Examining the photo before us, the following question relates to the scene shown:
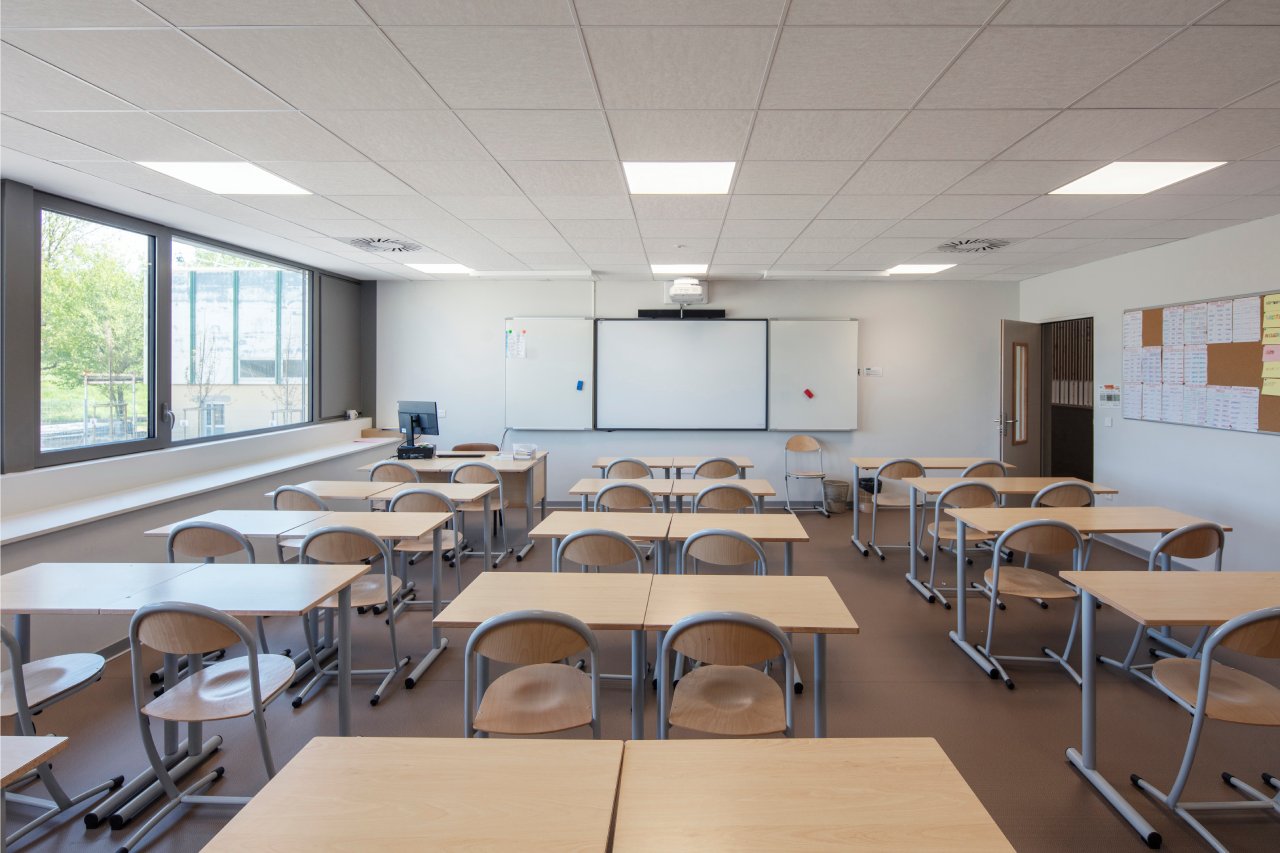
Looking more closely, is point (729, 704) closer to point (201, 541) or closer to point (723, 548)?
→ point (723, 548)

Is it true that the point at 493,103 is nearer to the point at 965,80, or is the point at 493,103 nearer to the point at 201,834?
the point at 965,80

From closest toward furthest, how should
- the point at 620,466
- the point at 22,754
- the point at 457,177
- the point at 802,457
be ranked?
1. the point at 22,754
2. the point at 457,177
3. the point at 620,466
4. the point at 802,457

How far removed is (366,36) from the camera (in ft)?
6.80

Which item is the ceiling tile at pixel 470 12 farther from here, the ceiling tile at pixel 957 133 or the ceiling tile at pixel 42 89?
the ceiling tile at pixel 957 133

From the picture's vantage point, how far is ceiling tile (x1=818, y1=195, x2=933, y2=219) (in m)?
3.86

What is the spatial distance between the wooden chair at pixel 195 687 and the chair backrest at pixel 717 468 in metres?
3.73

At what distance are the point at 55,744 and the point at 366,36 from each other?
217 centimetres

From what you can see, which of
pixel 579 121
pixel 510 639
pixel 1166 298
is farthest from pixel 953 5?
pixel 1166 298

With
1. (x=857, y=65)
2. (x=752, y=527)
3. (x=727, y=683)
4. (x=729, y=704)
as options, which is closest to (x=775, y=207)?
(x=857, y=65)

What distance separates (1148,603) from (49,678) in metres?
4.03

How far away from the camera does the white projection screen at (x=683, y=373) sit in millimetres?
7312

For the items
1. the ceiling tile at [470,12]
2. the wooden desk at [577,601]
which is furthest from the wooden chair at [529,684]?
the ceiling tile at [470,12]

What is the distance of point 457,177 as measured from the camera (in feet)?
11.5

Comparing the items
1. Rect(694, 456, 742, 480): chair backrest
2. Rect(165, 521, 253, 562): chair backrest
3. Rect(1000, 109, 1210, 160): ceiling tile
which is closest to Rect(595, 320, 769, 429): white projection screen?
Rect(694, 456, 742, 480): chair backrest
